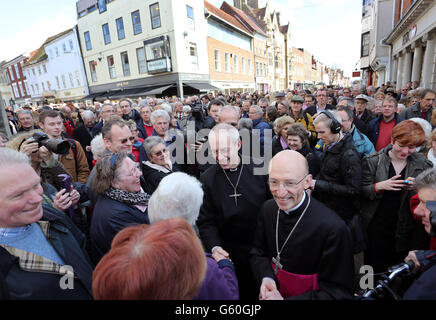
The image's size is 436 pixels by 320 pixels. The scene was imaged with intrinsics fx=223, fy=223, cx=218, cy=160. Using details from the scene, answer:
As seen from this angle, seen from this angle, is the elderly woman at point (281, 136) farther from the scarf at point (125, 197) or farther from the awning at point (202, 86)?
the awning at point (202, 86)

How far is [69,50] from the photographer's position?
25.1 m

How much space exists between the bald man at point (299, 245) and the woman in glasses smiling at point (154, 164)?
143cm

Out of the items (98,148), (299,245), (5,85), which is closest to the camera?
(299,245)

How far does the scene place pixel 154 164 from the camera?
274 cm

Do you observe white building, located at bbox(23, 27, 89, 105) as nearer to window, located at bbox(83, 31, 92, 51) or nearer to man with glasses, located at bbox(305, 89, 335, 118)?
window, located at bbox(83, 31, 92, 51)

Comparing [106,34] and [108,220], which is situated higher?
[106,34]

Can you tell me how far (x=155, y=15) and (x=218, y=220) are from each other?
2097 cm

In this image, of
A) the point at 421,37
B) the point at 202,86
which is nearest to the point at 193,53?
the point at 202,86

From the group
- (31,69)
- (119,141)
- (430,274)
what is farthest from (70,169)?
(31,69)

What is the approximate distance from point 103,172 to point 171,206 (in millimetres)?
835

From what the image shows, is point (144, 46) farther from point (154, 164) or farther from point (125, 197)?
point (125, 197)

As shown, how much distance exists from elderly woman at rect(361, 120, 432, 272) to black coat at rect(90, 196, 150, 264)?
2.40 metres

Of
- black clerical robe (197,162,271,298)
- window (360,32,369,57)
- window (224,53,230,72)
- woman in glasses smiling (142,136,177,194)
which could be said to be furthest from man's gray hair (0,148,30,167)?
window (360,32,369,57)
